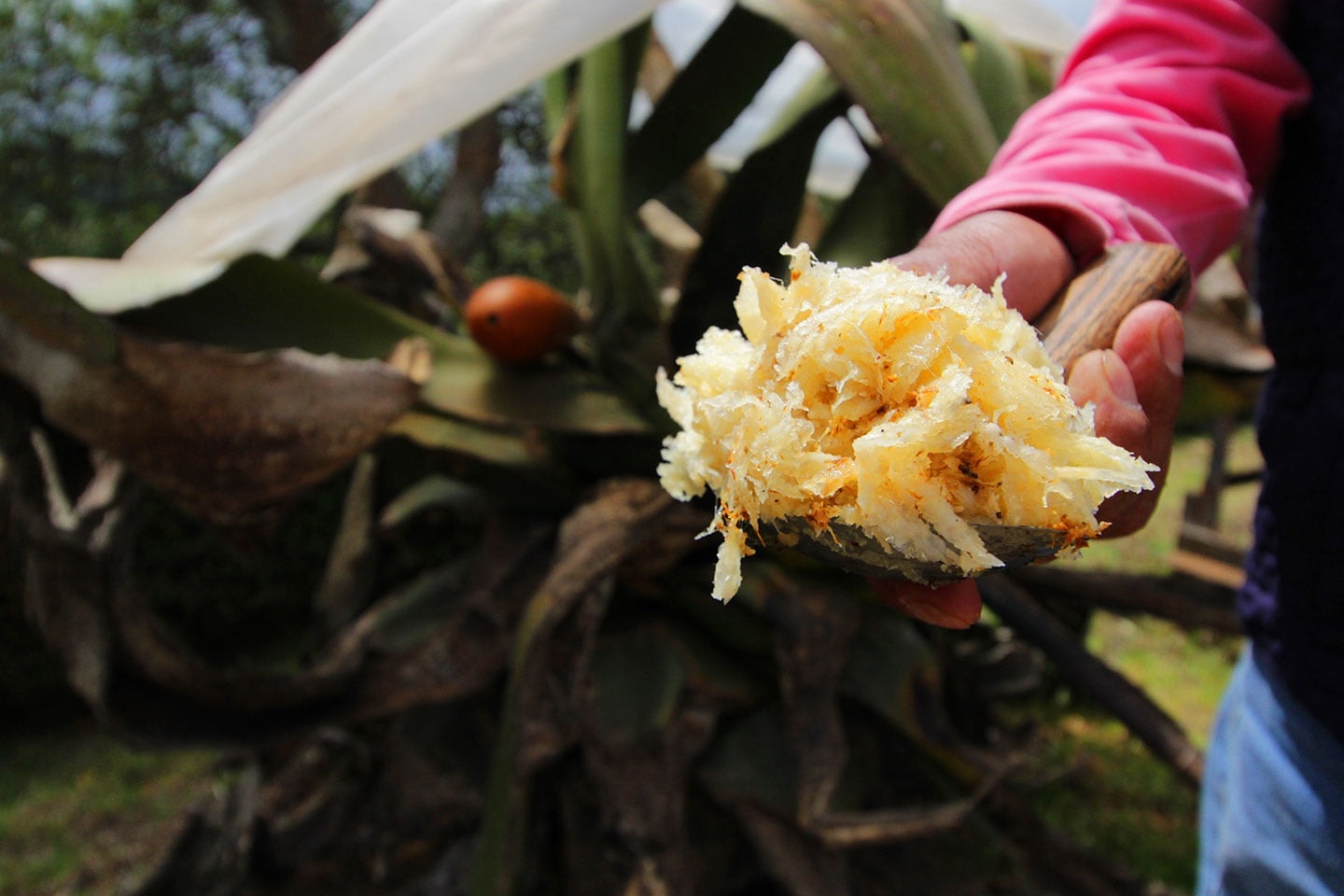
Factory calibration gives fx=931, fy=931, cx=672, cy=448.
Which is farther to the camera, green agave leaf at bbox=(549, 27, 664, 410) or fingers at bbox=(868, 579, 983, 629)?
green agave leaf at bbox=(549, 27, 664, 410)

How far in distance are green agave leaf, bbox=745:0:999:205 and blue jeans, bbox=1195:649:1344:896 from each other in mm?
510

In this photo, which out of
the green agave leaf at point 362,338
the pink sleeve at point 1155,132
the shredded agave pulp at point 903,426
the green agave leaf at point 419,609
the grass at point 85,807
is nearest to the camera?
the shredded agave pulp at point 903,426

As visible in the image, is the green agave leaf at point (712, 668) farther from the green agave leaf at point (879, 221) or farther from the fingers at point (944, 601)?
the fingers at point (944, 601)

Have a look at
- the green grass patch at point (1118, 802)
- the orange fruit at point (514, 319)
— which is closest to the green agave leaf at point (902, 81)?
the orange fruit at point (514, 319)

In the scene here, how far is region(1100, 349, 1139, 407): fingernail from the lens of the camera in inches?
18.0

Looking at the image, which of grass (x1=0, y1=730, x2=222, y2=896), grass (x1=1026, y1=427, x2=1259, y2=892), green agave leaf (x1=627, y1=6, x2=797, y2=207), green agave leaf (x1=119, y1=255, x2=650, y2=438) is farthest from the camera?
grass (x1=1026, y1=427, x2=1259, y2=892)

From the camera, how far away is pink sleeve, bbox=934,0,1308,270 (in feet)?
1.81

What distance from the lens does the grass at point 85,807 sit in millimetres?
1420

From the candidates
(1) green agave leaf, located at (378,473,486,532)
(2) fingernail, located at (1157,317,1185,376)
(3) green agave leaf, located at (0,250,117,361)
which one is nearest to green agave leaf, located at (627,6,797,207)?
(1) green agave leaf, located at (378,473,486,532)

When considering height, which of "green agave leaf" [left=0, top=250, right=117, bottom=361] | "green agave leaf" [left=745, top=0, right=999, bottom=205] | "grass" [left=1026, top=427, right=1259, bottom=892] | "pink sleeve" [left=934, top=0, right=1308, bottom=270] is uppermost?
"pink sleeve" [left=934, top=0, right=1308, bottom=270]

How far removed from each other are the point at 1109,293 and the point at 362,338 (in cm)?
86

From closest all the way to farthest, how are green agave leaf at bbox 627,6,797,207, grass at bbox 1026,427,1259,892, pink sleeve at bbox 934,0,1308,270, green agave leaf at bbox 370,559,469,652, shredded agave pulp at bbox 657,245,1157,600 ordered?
1. shredded agave pulp at bbox 657,245,1157,600
2. pink sleeve at bbox 934,0,1308,270
3. green agave leaf at bbox 627,6,797,207
4. green agave leaf at bbox 370,559,469,652
5. grass at bbox 1026,427,1259,892

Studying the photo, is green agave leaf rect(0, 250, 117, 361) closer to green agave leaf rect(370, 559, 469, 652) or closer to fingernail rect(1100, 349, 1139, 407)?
green agave leaf rect(370, 559, 469, 652)

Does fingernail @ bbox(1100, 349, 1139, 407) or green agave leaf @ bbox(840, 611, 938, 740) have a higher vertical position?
fingernail @ bbox(1100, 349, 1139, 407)
